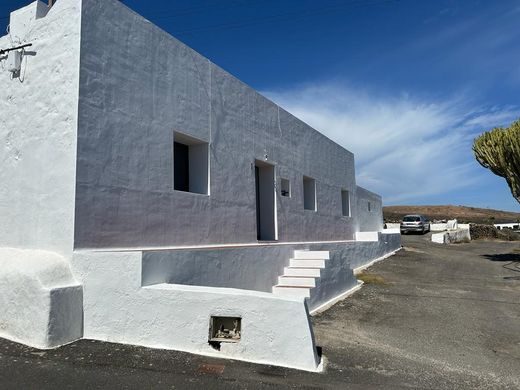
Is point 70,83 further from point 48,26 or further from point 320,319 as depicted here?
point 320,319

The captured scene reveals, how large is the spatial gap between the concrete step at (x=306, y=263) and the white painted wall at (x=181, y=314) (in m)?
4.26

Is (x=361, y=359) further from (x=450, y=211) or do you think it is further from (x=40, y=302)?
(x=450, y=211)

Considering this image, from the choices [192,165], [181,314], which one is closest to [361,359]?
[181,314]

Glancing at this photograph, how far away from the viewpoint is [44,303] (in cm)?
494

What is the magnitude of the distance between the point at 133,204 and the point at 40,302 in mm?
2087

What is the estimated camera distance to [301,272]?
9.02 metres

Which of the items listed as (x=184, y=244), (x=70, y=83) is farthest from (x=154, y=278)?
(x=70, y=83)

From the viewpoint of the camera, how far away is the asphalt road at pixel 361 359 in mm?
4137

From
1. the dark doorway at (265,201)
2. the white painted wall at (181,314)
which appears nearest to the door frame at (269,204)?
the dark doorway at (265,201)

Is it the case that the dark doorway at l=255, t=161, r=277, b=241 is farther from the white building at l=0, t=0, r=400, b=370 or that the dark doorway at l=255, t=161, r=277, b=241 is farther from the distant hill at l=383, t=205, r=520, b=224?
the distant hill at l=383, t=205, r=520, b=224

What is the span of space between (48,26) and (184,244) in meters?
4.17

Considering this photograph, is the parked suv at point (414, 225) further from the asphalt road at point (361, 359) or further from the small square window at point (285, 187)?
the asphalt road at point (361, 359)

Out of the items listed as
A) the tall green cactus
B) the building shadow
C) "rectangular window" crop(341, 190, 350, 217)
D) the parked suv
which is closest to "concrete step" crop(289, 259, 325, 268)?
the building shadow

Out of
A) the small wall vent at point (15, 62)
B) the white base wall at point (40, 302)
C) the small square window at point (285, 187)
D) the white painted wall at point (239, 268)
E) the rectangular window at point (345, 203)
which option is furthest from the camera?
the rectangular window at point (345, 203)
